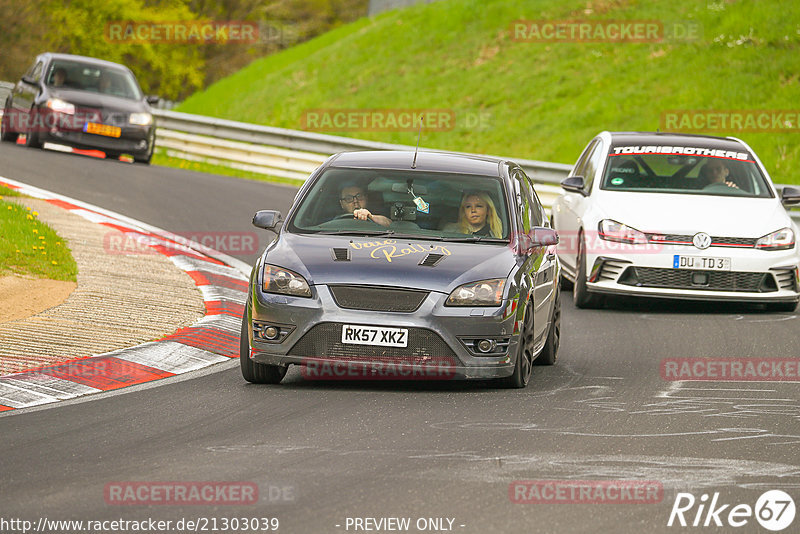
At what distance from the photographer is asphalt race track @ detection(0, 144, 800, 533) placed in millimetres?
5715

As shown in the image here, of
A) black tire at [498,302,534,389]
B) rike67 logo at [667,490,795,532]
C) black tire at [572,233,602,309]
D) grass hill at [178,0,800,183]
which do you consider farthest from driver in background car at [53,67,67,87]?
rike67 logo at [667,490,795,532]

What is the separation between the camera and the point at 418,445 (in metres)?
7.04

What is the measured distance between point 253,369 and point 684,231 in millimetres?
5511

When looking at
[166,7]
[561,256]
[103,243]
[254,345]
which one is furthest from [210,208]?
[166,7]

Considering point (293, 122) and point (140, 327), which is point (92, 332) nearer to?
point (140, 327)

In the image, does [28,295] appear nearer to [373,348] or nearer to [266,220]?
[266,220]

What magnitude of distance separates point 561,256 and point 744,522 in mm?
9161

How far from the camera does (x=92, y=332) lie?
33.0 feet
